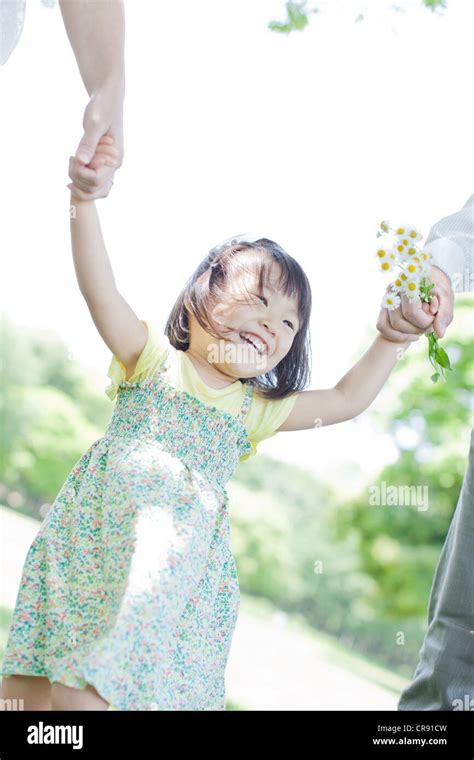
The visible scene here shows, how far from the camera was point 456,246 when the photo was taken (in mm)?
2301

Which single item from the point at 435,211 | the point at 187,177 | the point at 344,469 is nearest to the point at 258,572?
the point at 344,469

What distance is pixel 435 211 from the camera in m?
10.7

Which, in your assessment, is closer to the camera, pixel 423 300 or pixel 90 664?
pixel 90 664

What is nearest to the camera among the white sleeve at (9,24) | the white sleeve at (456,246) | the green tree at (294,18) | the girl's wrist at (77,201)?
the girl's wrist at (77,201)

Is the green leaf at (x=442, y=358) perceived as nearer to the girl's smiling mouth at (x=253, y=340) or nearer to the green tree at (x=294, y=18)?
the girl's smiling mouth at (x=253, y=340)

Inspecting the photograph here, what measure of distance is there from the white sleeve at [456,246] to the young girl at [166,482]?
29 cm

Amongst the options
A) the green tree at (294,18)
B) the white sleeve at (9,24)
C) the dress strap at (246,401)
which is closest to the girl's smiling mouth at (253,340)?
the dress strap at (246,401)

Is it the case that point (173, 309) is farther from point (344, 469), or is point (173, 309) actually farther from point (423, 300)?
point (344, 469)

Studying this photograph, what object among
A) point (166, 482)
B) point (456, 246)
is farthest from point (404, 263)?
point (166, 482)

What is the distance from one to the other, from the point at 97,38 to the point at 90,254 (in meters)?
0.46

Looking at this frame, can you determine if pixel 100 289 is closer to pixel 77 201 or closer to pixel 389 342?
pixel 77 201

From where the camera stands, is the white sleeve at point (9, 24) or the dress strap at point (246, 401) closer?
the white sleeve at point (9, 24)

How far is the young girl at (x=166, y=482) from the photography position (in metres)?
1.60

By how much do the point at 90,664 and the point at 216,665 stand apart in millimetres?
446
